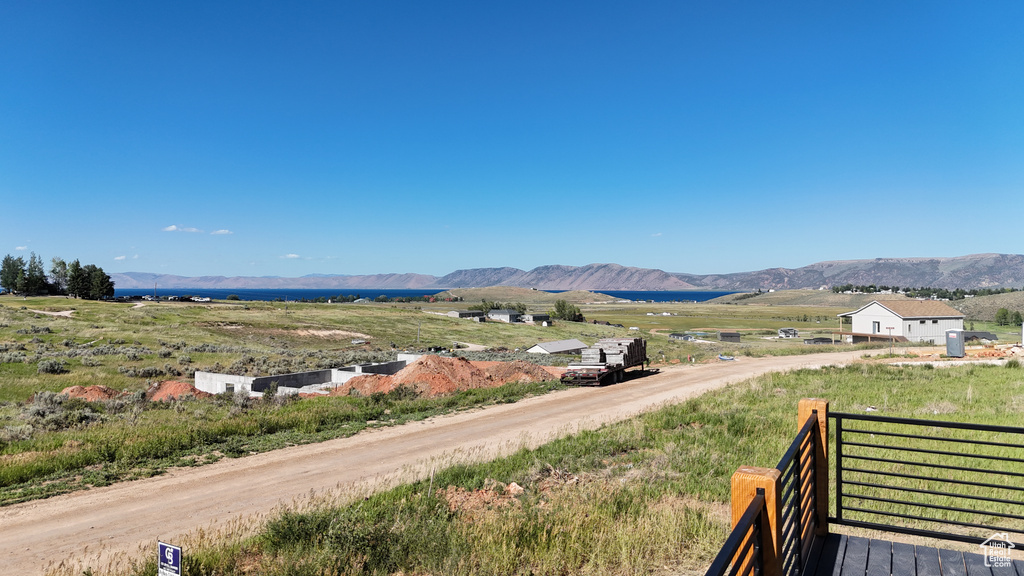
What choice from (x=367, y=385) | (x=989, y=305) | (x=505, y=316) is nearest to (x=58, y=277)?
(x=505, y=316)

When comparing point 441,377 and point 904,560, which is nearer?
point 904,560

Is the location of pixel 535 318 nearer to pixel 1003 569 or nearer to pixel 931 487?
pixel 931 487

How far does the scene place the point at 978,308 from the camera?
126 metres

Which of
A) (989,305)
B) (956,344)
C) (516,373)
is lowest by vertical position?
(989,305)

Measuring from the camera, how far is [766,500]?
3617 mm

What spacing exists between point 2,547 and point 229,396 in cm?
1695

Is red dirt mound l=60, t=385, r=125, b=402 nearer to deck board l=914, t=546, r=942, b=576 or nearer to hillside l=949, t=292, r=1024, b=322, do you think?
deck board l=914, t=546, r=942, b=576

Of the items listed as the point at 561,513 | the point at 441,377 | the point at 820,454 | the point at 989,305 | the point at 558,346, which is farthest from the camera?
the point at 989,305

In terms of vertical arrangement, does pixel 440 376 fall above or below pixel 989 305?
above

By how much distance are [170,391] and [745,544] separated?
1371 inches

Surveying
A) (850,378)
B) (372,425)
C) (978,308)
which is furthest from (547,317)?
(978,308)

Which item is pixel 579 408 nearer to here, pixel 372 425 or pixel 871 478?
pixel 372 425

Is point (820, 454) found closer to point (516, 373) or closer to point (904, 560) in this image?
point (904, 560)

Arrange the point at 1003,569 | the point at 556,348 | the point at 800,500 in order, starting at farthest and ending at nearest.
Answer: the point at 556,348, the point at 1003,569, the point at 800,500
